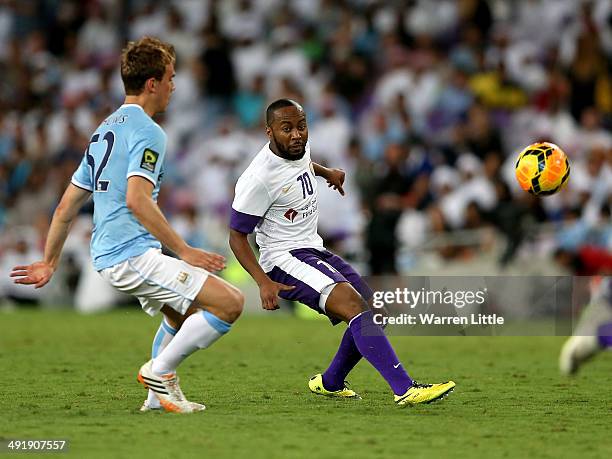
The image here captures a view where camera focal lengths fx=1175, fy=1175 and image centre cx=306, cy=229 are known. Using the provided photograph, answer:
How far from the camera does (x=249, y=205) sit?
8.23m

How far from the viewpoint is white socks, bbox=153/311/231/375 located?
7359 mm

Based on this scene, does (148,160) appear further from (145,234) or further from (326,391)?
(326,391)

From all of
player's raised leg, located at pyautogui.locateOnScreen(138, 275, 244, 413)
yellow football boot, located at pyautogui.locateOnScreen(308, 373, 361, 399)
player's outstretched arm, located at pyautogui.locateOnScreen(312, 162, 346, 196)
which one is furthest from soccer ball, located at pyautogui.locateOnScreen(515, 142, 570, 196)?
player's raised leg, located at pyautogui.locateOnScreen(138, 275, 244, 413)

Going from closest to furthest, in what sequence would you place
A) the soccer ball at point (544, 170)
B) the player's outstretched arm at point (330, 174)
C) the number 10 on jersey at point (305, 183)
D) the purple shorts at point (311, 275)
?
the purple shorts at point (311, 275) → the number 10 on jersey at point (305, 183) → the player's outstretched arm at point (330, 174) → the soccer ball at point (544, 170)

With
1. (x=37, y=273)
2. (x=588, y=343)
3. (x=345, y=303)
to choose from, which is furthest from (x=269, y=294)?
(x=588, y=343)

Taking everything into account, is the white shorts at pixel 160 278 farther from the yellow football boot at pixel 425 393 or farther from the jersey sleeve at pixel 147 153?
the yellow football boot at pixel 425 393

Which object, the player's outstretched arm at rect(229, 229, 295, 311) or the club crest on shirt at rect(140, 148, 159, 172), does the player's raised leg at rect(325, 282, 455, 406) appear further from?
the club crest on shirt at rect(140, 148, 159, 172)

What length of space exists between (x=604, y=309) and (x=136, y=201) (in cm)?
386

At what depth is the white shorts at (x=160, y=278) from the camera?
7.32 meters

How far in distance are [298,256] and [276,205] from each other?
15.7 inches

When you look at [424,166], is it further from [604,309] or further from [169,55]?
[169,55]

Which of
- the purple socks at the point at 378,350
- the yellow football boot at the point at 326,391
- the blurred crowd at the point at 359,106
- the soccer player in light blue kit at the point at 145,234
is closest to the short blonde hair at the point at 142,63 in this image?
the soccer player in light blue kit at the point at 145,234

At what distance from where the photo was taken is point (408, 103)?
1977 centimetres

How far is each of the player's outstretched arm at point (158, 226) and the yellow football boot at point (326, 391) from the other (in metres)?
2.12
